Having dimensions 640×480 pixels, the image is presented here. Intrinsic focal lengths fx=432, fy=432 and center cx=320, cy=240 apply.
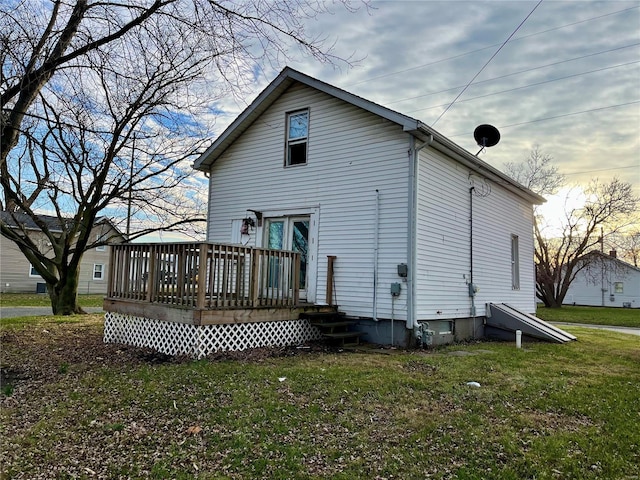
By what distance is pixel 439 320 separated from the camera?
9.32m

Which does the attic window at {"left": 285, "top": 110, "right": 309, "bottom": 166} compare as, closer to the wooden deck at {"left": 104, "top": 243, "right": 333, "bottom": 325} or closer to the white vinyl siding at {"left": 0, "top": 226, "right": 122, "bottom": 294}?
the wooden deck at {"left": 104, "top": 243, "right": 333, "bottom": 325}

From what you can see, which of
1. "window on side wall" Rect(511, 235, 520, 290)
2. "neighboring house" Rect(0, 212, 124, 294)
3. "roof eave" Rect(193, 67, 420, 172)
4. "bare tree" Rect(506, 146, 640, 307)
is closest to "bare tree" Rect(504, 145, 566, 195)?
"bare tree" Rect(506, 146, 640, 307)

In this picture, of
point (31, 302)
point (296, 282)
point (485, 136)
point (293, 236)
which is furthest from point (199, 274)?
point (31, 302)

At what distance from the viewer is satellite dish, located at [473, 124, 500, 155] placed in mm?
12008

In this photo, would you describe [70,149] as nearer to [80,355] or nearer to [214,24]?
[80,355]

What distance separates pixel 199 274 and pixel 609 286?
42857 mm

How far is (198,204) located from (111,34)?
37.7 ft

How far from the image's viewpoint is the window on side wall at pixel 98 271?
32.9 metres

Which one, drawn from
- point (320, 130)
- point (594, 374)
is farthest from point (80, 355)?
point (594, 374)

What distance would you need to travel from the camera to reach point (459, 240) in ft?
33.2

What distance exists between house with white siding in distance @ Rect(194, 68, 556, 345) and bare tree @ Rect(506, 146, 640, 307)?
1937cm

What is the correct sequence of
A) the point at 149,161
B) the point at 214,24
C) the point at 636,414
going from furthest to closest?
1. the point at 149,161
2. the point at 214,24
3. the point at 636,414

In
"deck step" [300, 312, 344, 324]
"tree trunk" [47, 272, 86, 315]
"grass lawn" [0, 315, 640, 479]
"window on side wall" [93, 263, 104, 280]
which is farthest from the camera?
"window on side wall" [93, 263, 104, 280]

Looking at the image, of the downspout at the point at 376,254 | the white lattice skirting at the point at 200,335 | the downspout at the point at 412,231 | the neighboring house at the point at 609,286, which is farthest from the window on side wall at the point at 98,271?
the neighboring house at the point at 609,286
